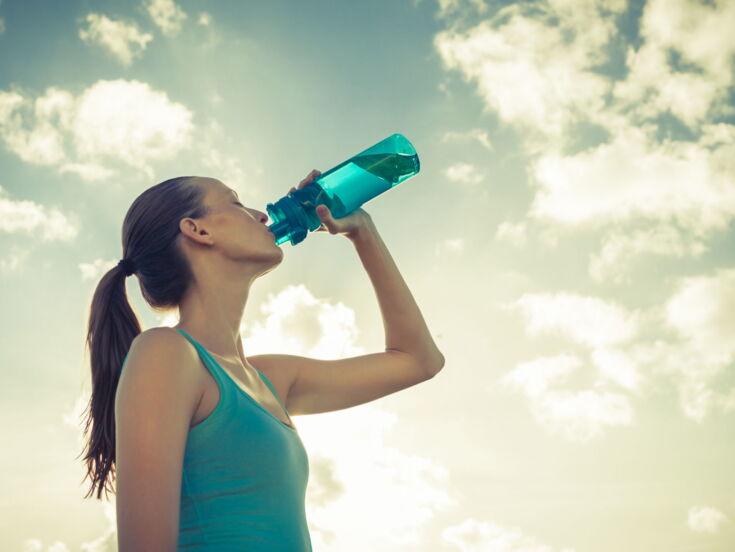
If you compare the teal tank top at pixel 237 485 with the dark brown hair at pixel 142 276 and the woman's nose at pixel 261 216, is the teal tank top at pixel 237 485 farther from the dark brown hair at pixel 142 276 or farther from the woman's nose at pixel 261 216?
the woman's nose at pixel 261 216

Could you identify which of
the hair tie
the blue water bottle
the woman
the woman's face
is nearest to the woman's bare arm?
the woman

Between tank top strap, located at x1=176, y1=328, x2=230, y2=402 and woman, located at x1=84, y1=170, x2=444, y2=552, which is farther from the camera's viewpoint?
tank top strap, located at x1=176, y1=328, x2=230, y2=402

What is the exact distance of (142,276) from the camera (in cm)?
267

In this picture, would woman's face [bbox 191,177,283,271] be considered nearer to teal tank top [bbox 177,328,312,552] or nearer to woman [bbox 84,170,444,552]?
woman [bbox 84,170,444,552]

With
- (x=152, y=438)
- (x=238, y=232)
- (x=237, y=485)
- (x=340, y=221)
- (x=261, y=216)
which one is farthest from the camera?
(x=340, y=221)

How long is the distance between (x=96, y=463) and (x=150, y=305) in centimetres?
68

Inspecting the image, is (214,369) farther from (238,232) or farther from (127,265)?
(127,265)

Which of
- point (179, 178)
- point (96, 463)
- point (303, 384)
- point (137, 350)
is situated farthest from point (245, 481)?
point (179, 178)

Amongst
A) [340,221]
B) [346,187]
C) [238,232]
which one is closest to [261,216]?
[238,232]

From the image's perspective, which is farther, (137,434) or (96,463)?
(96,463)

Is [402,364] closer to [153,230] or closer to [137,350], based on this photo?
[153,230]

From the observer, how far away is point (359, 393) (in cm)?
296

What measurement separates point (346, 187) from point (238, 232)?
69cm

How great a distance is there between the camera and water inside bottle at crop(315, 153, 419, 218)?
3107mm
